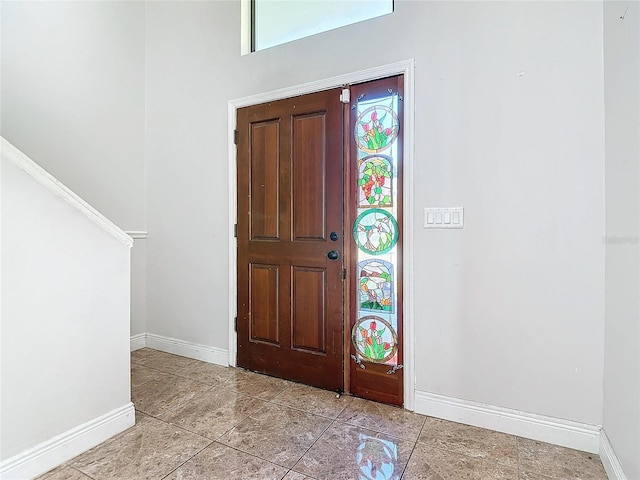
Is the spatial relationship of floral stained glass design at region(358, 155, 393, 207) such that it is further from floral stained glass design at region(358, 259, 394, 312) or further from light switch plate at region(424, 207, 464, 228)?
floral stained glass design at region(358, 259, 394, 312)

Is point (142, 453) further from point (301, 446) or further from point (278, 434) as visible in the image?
point (301, 446)

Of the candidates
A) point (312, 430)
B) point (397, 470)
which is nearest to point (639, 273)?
point (397, 470)

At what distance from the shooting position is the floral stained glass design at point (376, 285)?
6.96 feet

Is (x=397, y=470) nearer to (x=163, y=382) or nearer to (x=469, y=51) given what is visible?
(x=163, y=382)

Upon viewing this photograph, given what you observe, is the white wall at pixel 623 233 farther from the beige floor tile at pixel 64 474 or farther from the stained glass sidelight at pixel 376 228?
the beige floor tile at pixel 64 474

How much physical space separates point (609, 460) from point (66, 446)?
2456 mm

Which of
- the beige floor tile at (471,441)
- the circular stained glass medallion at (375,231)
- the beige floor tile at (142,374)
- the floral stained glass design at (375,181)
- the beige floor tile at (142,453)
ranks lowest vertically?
the beige floor tile at (471,441)

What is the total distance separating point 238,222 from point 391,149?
4.27 ft

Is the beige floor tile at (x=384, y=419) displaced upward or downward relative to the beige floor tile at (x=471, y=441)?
upward

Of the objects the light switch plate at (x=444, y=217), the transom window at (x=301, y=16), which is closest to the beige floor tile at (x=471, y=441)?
the light switch plate at (x=444, y=217)

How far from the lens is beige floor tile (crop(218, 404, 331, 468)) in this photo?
1.62m

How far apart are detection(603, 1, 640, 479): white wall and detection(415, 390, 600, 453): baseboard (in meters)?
0.13

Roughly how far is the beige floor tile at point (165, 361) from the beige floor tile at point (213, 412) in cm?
57

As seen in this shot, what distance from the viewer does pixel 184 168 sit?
9.59 ft
